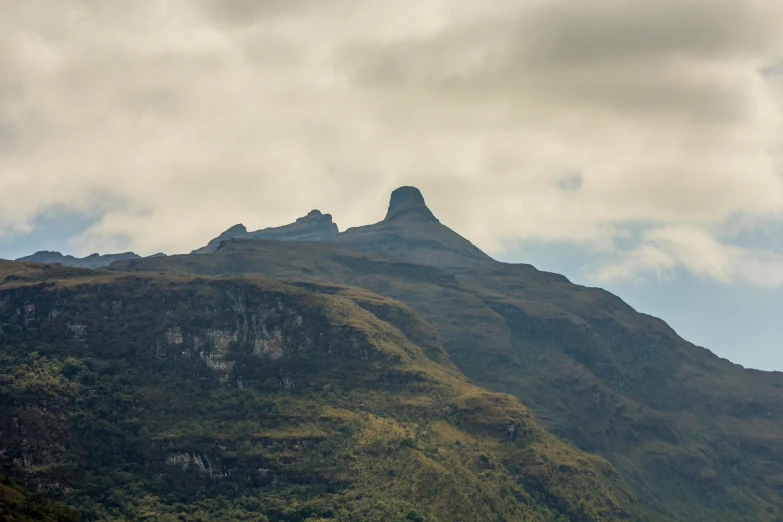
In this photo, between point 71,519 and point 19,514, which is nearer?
point 19,514

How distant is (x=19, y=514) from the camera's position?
180 metres

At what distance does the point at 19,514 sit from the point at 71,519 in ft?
66.9

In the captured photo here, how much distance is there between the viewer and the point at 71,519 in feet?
653
